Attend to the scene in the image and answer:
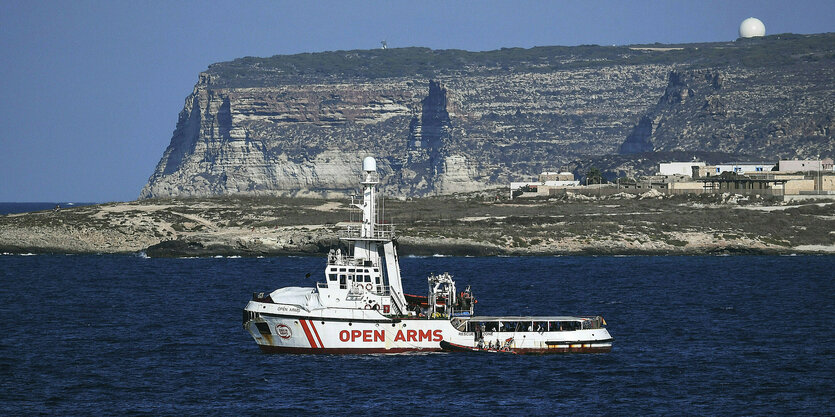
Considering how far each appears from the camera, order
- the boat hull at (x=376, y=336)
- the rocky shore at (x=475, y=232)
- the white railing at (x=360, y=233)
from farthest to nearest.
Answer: the rocky shore at (x=475, y=232)
the white railing at (x=360, y=233)
the boat hull at (x=376, y=336)

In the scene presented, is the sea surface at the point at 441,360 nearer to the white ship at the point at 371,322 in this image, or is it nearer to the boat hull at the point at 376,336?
the boat hull at the point at 376,336

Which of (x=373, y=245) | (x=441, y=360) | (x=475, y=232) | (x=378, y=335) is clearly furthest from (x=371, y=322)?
(x=475, y=232)

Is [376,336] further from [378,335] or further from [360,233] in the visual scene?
[360,233]

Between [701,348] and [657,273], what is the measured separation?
192 feet

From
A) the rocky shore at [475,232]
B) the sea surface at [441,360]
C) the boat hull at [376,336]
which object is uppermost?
the rocky shore at [475,232]

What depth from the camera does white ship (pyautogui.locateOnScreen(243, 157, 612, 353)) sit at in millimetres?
76250

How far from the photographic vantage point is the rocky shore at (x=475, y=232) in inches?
6781

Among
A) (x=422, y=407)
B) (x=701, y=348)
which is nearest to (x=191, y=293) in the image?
(x=701, y=348)

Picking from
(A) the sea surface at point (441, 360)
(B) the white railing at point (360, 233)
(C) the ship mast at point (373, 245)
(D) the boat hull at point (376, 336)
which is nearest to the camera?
(A) the sea surface at point (441, 360)

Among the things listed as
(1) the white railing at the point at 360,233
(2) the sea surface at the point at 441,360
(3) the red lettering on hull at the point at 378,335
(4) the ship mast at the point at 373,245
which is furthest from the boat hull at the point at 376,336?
(1) the white railing at the point at 360,233

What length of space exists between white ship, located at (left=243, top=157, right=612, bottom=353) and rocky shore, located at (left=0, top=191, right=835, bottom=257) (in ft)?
282

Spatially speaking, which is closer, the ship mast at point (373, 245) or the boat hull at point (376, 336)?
the boat hull at point (376, 336)

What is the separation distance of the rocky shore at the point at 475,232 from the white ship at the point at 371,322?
85868 millimetres

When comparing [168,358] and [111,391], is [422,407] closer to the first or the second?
[111,391]
